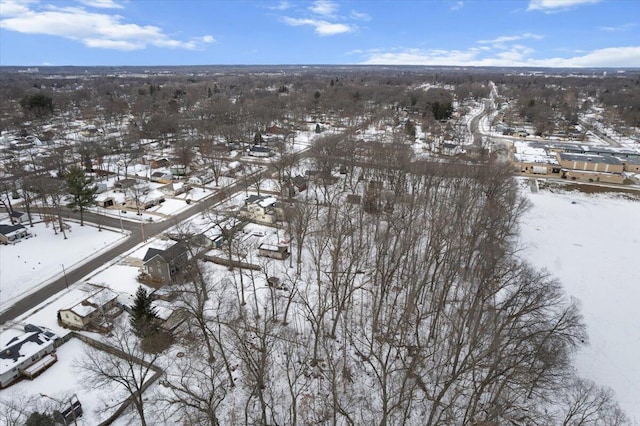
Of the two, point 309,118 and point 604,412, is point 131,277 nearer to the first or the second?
point 604,412

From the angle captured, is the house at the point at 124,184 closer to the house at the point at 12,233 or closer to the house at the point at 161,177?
the house at the point at 161,177

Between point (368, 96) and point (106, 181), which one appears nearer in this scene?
point (106, 181)

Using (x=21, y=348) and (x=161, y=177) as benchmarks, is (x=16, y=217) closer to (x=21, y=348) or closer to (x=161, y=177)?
(x=161, y=177)

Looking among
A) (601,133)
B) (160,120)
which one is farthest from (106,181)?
(601,133)

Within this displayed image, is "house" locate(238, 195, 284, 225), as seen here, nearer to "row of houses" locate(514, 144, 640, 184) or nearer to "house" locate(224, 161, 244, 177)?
"house" locate(224, 161, 244, 177)

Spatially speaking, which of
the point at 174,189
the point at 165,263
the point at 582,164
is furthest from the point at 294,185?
the point at 582,164

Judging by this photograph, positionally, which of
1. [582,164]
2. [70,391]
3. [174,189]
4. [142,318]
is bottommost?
[70,391]
